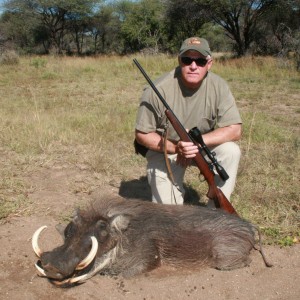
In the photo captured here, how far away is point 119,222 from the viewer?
9.22ft

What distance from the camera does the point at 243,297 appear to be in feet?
8.96

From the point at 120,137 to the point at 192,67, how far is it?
2.80 metres

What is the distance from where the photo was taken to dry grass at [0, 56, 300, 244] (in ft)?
13.2

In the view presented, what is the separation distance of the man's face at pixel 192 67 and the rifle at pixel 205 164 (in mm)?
277

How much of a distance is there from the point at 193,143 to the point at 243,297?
1158 millimetres

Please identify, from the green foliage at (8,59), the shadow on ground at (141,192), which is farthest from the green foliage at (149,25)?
the shadow on ground at (141,192)

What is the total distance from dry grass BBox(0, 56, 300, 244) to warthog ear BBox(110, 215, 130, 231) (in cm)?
131

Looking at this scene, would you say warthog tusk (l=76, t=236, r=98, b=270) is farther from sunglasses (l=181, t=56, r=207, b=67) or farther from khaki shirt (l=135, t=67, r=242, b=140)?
sunglasses (l=181, t=56, r=207, b=67)

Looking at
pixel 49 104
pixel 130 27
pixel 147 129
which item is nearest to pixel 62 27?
pixel 130 27

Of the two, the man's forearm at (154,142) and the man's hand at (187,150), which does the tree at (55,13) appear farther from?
the man's hand at (187,150)

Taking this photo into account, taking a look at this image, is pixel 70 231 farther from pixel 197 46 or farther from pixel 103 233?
pixel 197 46

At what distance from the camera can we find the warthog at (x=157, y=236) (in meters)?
2.76

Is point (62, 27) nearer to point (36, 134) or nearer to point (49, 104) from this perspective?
point (49, 104)

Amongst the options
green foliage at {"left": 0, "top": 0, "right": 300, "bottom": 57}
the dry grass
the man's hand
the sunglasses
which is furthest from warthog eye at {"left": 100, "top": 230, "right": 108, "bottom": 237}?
green foliage at {"left": 0, "top": 0, "right": 300, "bottom": 57}
